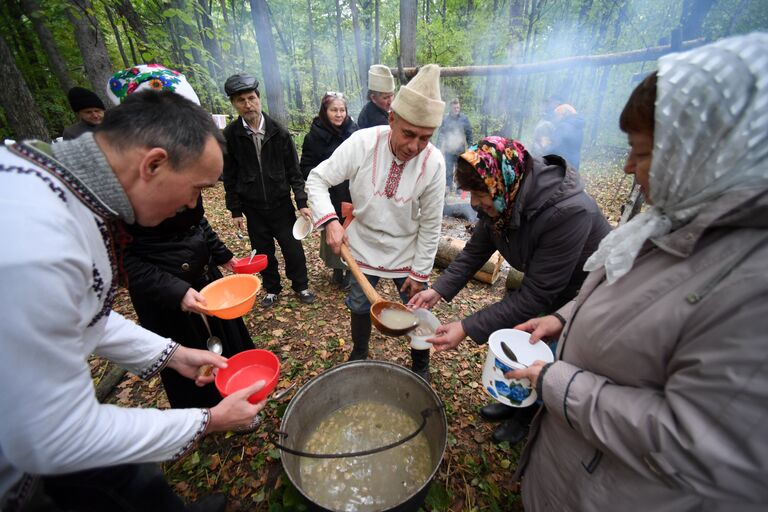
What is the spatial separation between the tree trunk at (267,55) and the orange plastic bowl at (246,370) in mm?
6913

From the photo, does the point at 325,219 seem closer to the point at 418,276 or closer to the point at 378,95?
the point at 418,276

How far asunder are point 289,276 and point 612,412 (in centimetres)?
438

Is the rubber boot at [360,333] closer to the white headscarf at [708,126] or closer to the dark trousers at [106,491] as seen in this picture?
the dark trousers at [106,491]

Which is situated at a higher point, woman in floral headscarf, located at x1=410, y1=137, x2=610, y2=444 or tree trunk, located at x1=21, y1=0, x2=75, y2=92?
tree trunk, located at x1=21, y1=0, x2=75, y2=92

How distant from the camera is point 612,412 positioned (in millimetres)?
1073

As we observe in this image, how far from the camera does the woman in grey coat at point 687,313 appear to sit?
2.68 feet

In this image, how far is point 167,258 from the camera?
2270 millimetres

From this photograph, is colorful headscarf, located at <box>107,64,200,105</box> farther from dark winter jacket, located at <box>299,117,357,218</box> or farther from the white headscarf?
the white headscarf

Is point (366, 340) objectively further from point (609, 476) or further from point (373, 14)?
point (373, 14)

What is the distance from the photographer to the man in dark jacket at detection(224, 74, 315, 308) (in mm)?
3977

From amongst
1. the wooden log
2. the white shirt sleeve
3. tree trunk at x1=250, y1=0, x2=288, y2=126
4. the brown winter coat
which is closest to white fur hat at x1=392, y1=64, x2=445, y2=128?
the white shirt sleeve

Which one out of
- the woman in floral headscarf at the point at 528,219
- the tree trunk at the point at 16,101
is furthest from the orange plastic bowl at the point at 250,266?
the tree trunk at the point at 16,101

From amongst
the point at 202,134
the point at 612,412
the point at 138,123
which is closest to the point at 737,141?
the point at 612,412

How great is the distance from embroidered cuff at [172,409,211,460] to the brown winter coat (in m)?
1.49
